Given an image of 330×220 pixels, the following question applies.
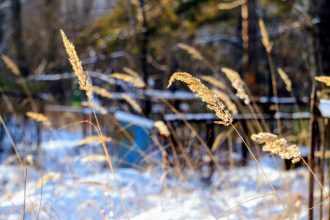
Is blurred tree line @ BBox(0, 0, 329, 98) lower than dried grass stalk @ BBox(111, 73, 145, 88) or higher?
lower

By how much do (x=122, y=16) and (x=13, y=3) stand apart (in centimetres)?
336

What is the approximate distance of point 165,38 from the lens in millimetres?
11148

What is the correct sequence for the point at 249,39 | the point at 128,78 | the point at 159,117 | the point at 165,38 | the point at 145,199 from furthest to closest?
the point at 165,38
the point at 249,39
the point at 159,117
the point at 145,199
the point at 128,78

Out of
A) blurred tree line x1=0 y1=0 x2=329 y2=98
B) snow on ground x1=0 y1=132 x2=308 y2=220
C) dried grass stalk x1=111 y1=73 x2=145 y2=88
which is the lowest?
blurred tree line x1=0 y1=0 x2=329 y2=98

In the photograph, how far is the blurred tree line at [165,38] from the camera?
9322 millimetres

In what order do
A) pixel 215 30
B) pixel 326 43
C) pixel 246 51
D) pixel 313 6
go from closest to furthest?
pixel 326 43, pixel 313 6, pixel 246 51, pixel 215 30

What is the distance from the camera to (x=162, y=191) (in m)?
3.65

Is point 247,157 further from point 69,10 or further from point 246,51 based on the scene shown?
point 69,10

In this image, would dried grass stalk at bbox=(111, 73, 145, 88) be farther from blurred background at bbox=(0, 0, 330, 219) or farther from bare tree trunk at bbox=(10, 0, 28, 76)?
bare tree trunk at bbox=(10, 0, 28, 76)

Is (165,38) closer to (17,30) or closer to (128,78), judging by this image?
(17,30)

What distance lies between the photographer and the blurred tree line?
9.32m

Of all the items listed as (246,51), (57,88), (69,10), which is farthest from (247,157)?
(69,10)

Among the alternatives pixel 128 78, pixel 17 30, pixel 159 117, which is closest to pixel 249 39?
pixel 159 117

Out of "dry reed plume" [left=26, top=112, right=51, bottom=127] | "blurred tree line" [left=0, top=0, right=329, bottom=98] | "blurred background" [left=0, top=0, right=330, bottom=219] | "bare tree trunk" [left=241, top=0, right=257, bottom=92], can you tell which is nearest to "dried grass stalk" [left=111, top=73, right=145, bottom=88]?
"blurred background" [left=0, top=0, right=330, bottom=219]
